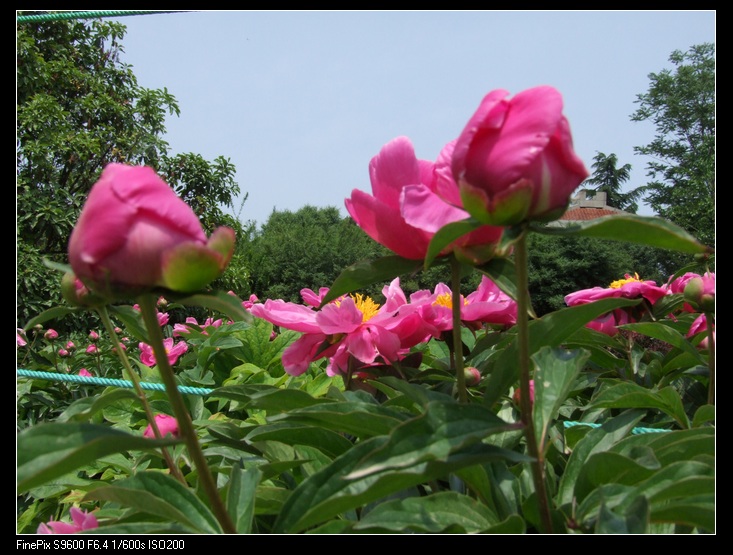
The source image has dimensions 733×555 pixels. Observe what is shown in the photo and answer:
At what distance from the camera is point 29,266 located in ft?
24.8

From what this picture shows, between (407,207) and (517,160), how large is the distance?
0.38 ft

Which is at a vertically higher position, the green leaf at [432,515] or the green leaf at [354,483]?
the green leaf at [354,483]

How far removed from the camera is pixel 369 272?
0.50 m

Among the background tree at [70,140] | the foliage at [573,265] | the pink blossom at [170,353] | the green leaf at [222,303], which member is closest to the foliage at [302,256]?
the foliage at [573,265]

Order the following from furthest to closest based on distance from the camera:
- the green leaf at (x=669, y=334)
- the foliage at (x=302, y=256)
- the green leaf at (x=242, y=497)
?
the foliage at (x=302, y=256), the green leaf at (x=669, y=334), the green leaf at (x=242, y=497)

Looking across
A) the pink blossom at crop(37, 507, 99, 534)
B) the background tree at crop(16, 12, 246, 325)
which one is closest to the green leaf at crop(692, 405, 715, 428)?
the pink blossom at crop(37, 507, 99, 534)

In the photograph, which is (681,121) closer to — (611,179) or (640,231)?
(611,179)

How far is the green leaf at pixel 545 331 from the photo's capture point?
47 centimetres

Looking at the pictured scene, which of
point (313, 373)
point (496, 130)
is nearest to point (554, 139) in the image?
point (496, 130)

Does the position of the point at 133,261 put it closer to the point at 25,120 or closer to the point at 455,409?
the point at 455,409

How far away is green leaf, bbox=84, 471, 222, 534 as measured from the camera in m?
0.41

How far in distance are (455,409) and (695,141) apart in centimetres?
2311

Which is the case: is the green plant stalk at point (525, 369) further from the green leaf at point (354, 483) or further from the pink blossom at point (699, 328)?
the pink blossom at point (699, 328)

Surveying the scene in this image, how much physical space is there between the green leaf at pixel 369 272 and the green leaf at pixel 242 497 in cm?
14
